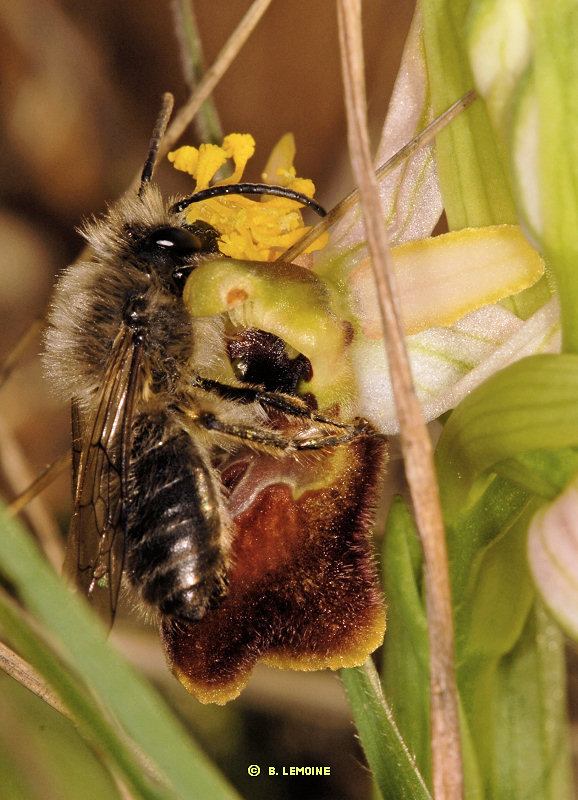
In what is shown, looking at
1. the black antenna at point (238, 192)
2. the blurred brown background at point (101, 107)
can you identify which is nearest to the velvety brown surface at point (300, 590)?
the black antenna at point (238, 192)

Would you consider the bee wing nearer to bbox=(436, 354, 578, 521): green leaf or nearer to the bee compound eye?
the bee compound eye

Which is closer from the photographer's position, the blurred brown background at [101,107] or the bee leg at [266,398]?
the bee leg at [266,398]

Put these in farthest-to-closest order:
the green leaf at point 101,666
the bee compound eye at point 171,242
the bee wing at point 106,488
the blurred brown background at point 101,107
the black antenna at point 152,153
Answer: the blurred brown background at point 101,107
the black antenna at point 152,153
the bee compound eye at point 171,242
the bee wing at point 106,488
the green leaf at point 101,666

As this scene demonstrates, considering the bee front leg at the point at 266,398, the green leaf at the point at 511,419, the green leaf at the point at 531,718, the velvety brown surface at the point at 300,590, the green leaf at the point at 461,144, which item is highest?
the green leaf at the point at 461,144

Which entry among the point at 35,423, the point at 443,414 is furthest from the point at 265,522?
the point at 35,423

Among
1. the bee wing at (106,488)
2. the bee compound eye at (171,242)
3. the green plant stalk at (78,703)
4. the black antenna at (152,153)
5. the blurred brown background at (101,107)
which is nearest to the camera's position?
the green plant stalk at (78,703)

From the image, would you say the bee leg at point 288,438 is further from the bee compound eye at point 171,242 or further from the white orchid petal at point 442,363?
the bee compound eye at point 171,242

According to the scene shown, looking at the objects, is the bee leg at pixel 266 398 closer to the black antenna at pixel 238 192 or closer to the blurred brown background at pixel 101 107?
the black antenna at pixel 238 192

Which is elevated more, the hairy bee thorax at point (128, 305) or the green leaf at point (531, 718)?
the hairy bee thorax at point (128, 305)
